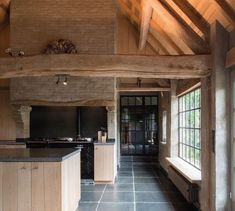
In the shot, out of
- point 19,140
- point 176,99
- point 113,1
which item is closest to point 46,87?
point 19,140

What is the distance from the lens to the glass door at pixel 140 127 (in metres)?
12.1

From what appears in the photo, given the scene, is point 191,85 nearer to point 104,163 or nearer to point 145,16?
point 145,16

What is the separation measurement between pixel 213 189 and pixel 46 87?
526 cm

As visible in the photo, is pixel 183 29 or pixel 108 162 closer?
pixel 183 29

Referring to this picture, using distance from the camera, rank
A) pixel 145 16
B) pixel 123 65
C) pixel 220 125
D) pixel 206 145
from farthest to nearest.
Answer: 1. pixel 145 16
2. pixel 206 145
3. pixel 123 65
4. pixel 220 125

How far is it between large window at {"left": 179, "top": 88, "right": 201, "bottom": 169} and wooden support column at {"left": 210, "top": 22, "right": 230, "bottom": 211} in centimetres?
197

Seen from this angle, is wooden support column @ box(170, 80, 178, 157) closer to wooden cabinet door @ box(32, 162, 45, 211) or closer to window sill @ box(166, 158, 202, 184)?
window sill @ box(166, 158, 202, 184)

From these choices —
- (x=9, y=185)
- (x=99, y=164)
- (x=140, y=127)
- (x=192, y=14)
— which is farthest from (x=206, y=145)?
(x=140, y=127)

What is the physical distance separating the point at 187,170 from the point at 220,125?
247cm

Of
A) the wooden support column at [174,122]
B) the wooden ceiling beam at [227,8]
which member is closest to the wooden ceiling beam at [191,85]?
the wooden support column at [174,122]

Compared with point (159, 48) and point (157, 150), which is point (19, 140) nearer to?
point (159, 48)

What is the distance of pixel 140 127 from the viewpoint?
12172mm

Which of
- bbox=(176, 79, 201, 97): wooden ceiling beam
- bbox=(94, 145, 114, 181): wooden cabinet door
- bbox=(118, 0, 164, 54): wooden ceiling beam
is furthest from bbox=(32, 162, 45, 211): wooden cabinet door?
bbox=(118, 0, 164, 54): wooden ceiling beam

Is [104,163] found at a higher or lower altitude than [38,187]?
Result: lower
